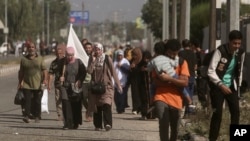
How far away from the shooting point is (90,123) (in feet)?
62.5

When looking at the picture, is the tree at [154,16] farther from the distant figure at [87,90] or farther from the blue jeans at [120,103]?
the distant figure at [87,90]

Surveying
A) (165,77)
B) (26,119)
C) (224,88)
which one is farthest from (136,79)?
(165,77)

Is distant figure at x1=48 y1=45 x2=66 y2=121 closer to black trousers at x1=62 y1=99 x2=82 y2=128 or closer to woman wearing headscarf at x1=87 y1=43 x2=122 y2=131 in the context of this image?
black trousers at x1=62 y1=99 x2=82 y2=128

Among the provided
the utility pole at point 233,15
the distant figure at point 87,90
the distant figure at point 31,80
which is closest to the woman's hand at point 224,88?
the utility pole at point 233,15

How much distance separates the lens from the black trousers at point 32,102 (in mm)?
18906

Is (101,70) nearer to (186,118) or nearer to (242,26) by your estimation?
(186,118)

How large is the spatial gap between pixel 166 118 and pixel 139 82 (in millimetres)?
9946

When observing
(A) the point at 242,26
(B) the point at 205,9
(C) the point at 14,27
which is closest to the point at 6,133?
(A) the point at 242,26

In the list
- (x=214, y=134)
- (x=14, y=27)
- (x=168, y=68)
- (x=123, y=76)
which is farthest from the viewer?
(x=14, y=27)

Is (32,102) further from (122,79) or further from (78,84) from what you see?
(122,79)

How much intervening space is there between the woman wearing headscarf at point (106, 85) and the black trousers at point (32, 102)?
8.14 feet

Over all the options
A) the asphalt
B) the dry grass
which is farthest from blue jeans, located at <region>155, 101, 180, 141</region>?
the asphalt

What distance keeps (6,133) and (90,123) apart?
3020 mm

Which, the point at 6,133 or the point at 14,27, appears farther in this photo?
the point at 14,27
